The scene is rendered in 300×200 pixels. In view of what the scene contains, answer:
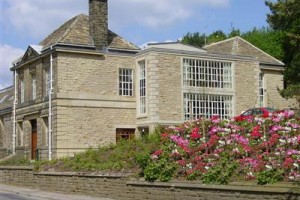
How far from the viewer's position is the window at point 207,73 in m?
35.1

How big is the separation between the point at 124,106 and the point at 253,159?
1906 centimetres

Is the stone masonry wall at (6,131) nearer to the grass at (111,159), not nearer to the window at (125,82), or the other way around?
the window at (125,82)

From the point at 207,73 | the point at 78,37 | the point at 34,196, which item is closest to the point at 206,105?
the point at 207,73

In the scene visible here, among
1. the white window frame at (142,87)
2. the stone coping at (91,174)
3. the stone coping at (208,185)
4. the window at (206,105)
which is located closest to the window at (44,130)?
the white window frame at (142,87)

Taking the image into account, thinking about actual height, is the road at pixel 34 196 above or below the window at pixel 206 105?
below

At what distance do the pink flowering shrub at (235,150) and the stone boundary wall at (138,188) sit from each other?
56 centimetres

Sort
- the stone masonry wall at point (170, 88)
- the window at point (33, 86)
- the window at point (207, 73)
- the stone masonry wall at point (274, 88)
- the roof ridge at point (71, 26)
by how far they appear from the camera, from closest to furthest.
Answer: the stone masonry wall at point (170, 88), the roof ridge at point (71, 26), the window at point (207, 73), the window at point (33, 86), the stone masonry wall at point (274, 88)

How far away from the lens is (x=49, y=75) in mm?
34719

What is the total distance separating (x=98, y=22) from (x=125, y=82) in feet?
13.9

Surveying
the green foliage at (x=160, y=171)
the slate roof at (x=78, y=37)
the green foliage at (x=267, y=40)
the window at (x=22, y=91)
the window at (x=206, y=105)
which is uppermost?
the green foliage at (x=267, y=40)

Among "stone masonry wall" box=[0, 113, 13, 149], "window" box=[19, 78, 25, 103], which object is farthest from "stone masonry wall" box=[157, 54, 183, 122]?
"stone masonry wall" box=[0, 113, 13, 149]

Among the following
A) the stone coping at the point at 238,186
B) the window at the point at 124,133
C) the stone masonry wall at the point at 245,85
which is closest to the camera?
the stone coping at the point at 238,186

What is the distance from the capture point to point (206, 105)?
35.6m

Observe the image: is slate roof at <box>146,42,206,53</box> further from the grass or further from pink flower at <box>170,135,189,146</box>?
pink flower at <box>170,135,189,146</box>
